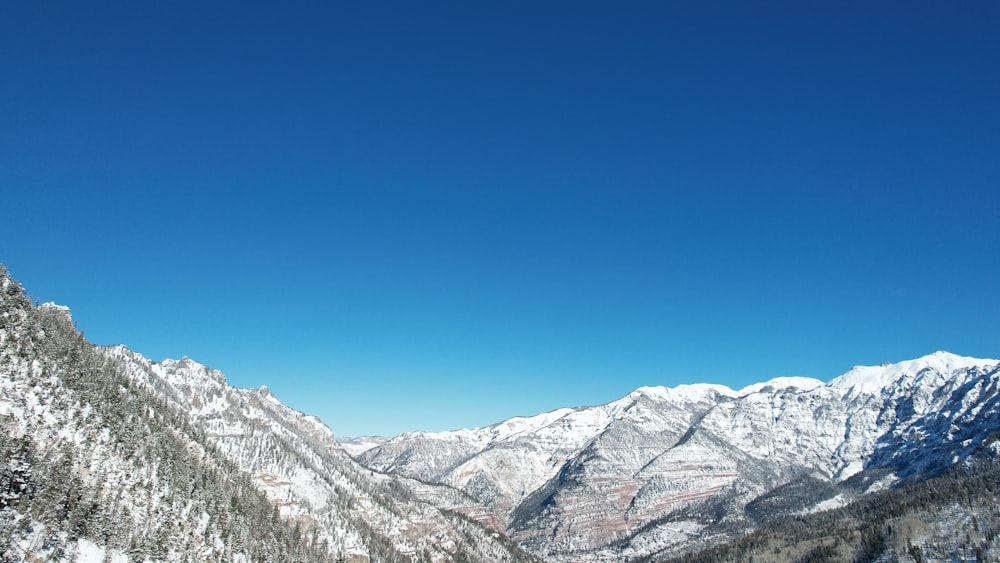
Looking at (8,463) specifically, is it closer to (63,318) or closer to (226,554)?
(226,554)

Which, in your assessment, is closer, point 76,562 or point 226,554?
point 76,562

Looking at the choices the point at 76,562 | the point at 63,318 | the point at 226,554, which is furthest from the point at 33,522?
the point at 63,318

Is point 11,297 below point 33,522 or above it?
above

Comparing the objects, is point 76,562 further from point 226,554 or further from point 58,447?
point 226,554

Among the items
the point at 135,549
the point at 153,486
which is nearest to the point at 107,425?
the point at 153,486

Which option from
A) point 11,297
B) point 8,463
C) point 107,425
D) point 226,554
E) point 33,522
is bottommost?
point 226,554

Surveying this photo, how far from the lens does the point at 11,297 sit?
151875 millimetres

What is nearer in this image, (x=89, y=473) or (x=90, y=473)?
(x=89, y=473)

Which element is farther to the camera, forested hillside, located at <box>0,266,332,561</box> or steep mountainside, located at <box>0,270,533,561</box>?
steep mountainside, located at <box>0,270,533,561</box>

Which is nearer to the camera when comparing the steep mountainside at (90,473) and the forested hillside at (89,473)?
the forested hillside at (89,473)

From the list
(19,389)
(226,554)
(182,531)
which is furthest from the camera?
(226,554)

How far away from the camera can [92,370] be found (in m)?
167

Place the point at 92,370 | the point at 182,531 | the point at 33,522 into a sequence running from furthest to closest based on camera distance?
1. the point at 92,370
2. the point at 182,531
3. the point at 33,522

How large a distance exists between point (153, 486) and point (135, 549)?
28.7 m
